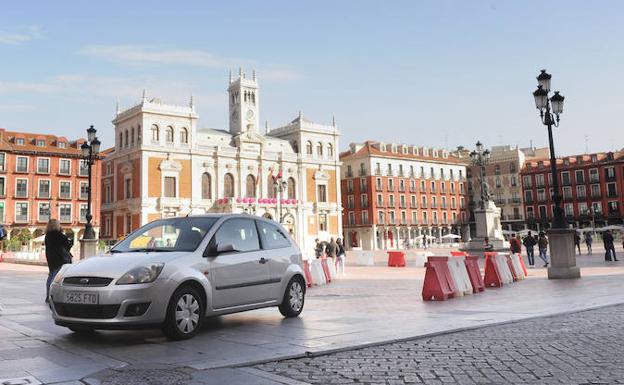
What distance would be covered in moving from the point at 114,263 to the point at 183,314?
104 centimetres

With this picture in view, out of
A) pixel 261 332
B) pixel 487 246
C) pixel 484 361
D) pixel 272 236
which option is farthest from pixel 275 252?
pixel 487 246

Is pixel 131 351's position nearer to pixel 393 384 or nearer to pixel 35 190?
pixel 393 384

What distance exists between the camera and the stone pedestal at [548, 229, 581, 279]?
1603cm

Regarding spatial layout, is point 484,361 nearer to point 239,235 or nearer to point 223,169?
point 239,235

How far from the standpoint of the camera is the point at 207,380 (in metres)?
4.89

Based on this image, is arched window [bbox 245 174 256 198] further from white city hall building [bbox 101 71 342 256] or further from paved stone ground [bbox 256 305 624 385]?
paved stone ground [bbox 256 305 624 385]

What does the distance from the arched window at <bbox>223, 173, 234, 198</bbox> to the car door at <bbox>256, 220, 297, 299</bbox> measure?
58.9 meters

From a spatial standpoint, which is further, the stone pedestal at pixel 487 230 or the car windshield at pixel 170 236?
the stone pedestal at pixel 487 230

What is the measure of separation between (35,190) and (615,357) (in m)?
65.1

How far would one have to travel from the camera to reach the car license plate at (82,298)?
6.71 meters

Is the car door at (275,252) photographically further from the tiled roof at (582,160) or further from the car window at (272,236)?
the tiled roof at (582,160)

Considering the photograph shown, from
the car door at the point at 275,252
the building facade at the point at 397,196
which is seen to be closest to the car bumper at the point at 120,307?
the car door at the point at 275,252

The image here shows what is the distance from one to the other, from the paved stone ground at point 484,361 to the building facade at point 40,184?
58.9 m

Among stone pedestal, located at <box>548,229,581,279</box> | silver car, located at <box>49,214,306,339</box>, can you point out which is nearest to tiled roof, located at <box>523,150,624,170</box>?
stone pedestal, located at <box>548,229,581,279</box>
